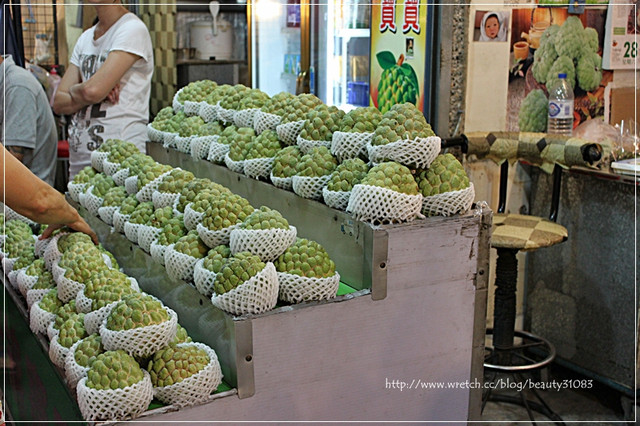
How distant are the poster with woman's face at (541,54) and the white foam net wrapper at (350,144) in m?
2.05

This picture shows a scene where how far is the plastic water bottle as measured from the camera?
13.4 feet

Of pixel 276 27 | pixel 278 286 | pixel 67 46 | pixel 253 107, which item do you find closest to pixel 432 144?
pixel 278 286

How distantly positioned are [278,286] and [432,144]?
0.70m

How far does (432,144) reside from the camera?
232 centimetres

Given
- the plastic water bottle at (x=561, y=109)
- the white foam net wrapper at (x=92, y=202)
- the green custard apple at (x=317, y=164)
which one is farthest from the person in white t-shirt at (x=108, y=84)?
the plastic water bottle at (x=561, y=109)

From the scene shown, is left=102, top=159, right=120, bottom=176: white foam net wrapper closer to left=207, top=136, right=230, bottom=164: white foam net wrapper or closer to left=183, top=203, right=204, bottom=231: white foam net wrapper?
left=207, top=136, right=230, bottom=164: white foam net wrapper

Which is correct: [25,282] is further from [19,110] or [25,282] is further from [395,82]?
[395,82]

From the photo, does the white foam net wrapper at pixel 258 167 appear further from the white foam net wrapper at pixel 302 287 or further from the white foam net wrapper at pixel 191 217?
the white foam net wrapper at pixel 302 287

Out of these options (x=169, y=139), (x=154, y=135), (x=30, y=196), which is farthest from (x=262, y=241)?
(x=154, y=135)

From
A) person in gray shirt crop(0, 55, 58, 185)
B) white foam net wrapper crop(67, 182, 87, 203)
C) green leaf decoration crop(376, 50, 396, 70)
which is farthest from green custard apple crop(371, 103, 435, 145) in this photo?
person in gray shirt crop(0, 55, 58, 185)

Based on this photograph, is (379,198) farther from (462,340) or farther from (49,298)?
(49,298)

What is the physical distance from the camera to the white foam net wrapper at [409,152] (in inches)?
89.9

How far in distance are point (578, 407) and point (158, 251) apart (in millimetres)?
2676

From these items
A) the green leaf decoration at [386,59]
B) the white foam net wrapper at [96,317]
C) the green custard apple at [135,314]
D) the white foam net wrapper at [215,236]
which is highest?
the green leaf decoration at [386,59]
